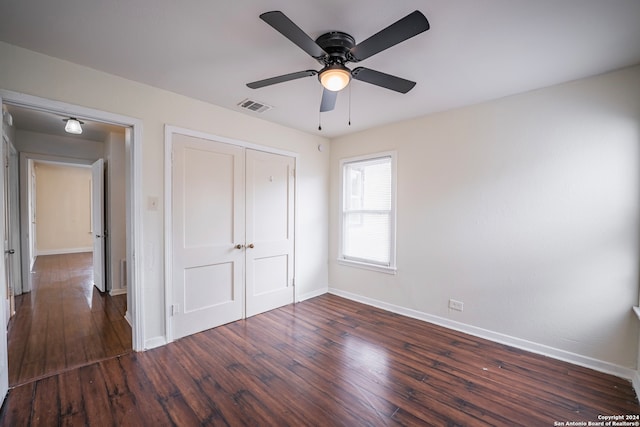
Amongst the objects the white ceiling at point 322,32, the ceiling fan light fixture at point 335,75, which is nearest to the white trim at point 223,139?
the white ceiling at point 322,32

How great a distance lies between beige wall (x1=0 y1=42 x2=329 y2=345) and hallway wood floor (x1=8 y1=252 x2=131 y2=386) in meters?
0.62

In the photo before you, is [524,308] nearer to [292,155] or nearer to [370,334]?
[370,334]

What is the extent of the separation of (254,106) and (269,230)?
160 centimetres

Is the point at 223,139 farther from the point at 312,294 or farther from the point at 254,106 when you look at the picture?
the point at 312,294

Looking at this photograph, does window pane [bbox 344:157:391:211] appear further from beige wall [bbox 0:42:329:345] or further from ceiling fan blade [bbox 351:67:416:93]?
ceiling fan blade [bbox 351:67:416:93]

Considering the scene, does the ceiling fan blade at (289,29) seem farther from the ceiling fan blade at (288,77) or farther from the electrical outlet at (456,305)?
the electrical outlet at (456,305)

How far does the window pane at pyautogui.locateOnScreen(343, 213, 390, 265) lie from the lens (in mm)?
3830

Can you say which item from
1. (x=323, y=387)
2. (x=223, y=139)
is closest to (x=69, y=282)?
(x=223, y=139)

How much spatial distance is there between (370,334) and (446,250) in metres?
1.35

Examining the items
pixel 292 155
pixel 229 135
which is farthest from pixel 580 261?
pixel 229 135

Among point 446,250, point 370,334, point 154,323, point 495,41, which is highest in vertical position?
point 495,41

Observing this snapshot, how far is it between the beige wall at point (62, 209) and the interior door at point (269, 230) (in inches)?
279

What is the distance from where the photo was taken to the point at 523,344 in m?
2.68

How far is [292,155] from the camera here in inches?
154
